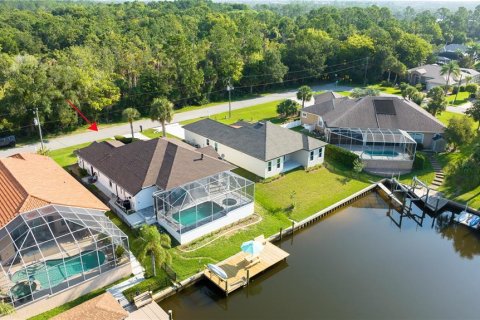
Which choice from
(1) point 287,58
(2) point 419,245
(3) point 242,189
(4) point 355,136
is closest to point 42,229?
(3) point 242,189

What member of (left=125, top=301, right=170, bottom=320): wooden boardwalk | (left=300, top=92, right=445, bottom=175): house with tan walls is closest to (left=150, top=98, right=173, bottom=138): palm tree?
(left=300, top=92, right=445, bottom=175): house with tan walls

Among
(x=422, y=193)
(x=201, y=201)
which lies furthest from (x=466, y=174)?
(x=201, y=201)

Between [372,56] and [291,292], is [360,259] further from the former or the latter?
[372,56]

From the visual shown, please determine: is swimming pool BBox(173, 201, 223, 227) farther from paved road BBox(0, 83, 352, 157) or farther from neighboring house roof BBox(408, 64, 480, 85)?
neighboring house roof BBox(408, 64, 480, 85)

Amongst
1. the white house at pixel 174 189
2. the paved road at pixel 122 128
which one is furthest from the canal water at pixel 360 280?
the paved road at pixel 122 128

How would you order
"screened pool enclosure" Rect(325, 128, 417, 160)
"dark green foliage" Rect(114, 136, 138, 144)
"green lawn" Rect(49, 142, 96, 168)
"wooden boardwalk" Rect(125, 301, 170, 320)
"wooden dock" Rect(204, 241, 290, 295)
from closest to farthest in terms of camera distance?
"wooden boardwalk" Rect(125, 301, 170, 320)
"wooden dock" Rect(204, 241, 290, 295)
"green lawn" Rect(49, 142, 96, 168)
"screened pool enclosure" Rect(325, 128, 417, 160)
"dark green foliage" Rect(114, 136, 138, 144)
